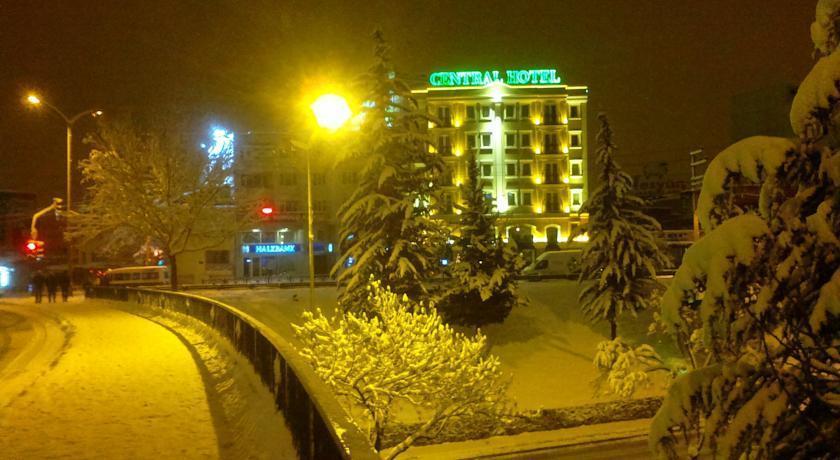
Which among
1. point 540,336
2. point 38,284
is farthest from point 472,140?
point 38,284

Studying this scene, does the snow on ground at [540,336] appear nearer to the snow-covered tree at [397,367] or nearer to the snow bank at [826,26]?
the snow-covered tree at [397,367]

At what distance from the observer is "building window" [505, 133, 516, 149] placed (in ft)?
262

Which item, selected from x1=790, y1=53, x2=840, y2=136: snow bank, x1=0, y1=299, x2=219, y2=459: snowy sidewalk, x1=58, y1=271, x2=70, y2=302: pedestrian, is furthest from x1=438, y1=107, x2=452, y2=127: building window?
x1=790, y1=53, x2=840, y2=136: snow bank

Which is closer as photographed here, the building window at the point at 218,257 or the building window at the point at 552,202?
the building window at the point at 218,257

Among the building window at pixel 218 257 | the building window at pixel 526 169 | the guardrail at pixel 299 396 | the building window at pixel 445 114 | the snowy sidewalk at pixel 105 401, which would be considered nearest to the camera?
the guardrail at pixel 299 396

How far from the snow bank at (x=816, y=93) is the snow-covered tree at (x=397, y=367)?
40.9 ft

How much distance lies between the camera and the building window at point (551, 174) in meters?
79.4

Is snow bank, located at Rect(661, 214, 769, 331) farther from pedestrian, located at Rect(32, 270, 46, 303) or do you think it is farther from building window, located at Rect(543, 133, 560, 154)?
building window, located at Rect(543, 133, 560, 154)

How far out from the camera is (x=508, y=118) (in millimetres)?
79812

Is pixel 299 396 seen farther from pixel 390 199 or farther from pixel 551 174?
pixel 551 174

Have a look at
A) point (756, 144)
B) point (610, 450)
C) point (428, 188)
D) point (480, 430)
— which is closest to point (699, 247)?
point (756, 144)

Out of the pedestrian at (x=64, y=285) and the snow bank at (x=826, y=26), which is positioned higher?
the snow bank at (x=826, y=26)

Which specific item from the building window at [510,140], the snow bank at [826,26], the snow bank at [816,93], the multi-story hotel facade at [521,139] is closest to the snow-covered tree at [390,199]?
the snow bank at [826,26]

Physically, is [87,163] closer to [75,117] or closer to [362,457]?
[75,117]
